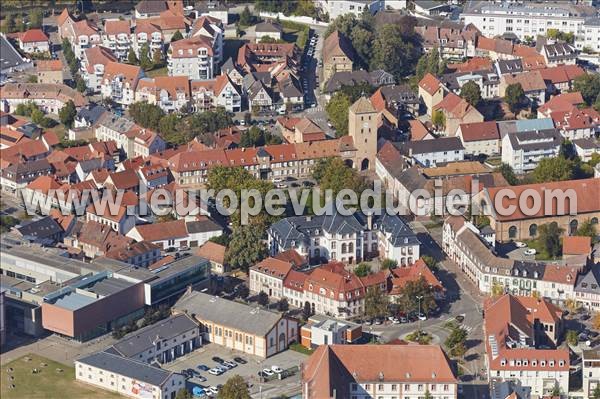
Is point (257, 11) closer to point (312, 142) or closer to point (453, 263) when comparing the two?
point (312, 142)

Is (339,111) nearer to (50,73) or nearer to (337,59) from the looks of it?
(337,59)

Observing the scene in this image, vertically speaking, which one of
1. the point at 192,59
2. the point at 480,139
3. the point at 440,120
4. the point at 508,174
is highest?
the point at 192,59

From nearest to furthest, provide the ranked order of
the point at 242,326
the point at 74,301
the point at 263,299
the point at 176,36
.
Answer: the point at 242,326, the point at 74,301, the point at 263,299, the point at 176,36

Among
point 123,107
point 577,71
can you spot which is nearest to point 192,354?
point 123,107

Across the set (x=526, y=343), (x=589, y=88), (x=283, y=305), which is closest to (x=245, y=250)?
(x=283, y=305)

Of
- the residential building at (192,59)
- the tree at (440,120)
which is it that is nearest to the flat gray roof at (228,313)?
the tree at (440,120)

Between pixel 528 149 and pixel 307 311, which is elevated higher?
pixel 528 149

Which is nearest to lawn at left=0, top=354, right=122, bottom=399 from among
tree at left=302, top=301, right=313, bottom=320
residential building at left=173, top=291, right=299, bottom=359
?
residential building at left=173, top=291, right=299, bottom=359

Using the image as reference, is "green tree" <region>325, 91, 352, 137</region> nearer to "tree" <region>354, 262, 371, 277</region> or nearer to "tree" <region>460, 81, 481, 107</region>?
"tree" <region>460, 81, 481, 107</region>
